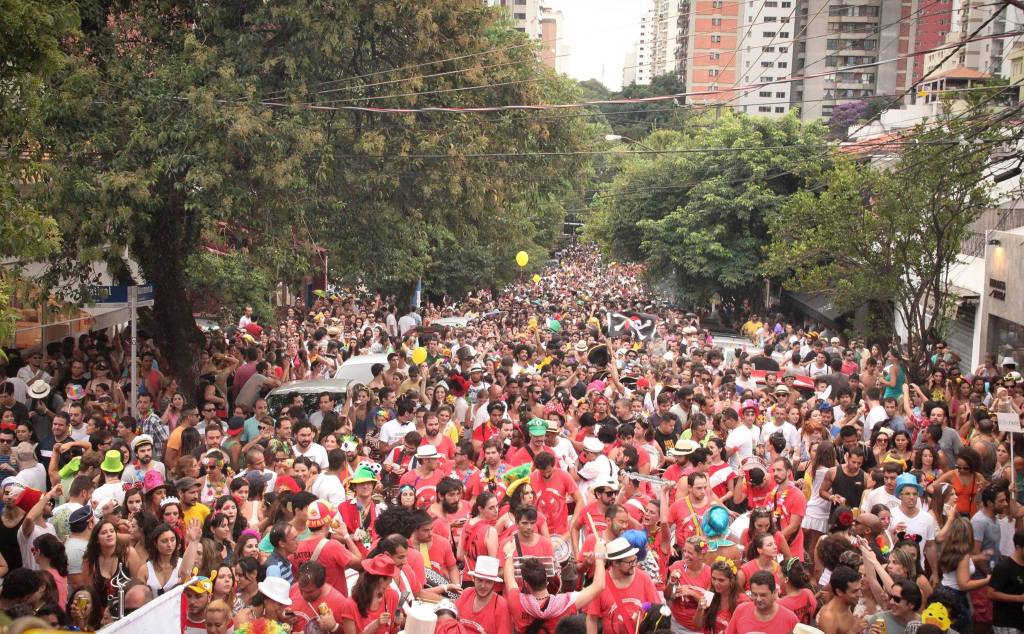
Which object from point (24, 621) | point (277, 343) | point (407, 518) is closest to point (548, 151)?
point (277, 343)

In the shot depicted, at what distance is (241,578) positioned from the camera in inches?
290

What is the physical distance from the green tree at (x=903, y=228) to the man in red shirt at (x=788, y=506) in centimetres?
822

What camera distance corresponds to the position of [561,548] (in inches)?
344

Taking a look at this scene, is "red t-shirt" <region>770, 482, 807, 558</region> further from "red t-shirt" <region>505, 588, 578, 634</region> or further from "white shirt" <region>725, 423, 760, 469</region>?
"red t-shirt" <region>505, 588, 578, 634</region>

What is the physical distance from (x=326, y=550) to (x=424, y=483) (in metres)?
2.31

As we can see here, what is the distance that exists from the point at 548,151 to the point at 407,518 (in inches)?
537

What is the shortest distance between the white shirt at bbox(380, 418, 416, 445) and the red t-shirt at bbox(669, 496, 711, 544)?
4.23m

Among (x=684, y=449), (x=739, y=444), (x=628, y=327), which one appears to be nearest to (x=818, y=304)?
(x=628, y=327)

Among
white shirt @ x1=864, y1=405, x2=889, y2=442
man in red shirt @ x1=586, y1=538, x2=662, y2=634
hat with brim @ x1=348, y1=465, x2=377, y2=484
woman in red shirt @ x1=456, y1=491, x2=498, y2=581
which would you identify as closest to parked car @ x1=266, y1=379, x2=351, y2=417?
hat with brim @ x1=348, y1=465, x2=377, y2=484

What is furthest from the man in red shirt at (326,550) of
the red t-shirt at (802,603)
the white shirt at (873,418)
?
the white shirt at (873,418)

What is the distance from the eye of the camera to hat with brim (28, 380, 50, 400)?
46.9ft

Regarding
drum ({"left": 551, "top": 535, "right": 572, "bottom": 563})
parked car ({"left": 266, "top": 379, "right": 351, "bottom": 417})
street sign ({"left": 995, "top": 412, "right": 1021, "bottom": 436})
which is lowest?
parked car ({"left": 266, "top": 379, "right": 351, "bottom": 417})

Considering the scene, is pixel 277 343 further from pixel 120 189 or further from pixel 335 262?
pixel 120 189

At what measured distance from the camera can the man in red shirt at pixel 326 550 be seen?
7.61 m
